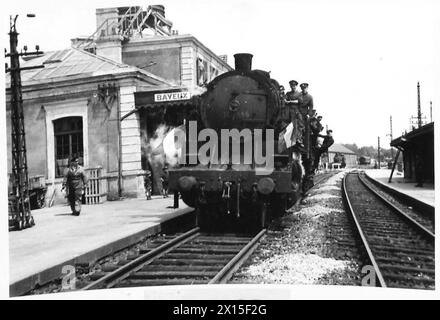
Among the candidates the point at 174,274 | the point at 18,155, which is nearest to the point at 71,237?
the point at 18,155

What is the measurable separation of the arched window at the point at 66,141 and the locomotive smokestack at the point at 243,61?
484 centimetres

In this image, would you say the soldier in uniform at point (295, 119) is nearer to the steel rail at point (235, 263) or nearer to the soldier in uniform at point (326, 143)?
the steel rail at point (235, 263)

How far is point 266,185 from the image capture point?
6305mm

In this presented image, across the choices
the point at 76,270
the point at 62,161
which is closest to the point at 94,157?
the point at 62,161

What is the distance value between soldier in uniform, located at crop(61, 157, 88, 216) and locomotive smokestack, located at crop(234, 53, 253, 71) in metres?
3.96

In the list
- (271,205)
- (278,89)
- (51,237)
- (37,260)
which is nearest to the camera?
(37,260)

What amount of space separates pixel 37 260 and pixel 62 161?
5.32m

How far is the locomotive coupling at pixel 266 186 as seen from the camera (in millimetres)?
6285

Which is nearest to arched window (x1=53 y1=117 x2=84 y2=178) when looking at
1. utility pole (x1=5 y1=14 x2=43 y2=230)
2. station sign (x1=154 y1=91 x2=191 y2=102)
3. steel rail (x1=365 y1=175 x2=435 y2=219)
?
station sign (x1=154 y1=91 x2=191 y2=102)

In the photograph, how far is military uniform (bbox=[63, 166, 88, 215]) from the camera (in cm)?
831

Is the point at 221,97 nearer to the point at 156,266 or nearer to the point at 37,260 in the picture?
the point at 156,266

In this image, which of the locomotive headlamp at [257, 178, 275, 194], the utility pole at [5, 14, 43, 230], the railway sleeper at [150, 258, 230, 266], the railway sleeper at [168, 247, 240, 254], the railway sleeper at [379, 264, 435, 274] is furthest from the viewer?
the utility pole at [5, 14, 43, 230]

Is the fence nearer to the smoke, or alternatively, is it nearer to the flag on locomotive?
the smoke
